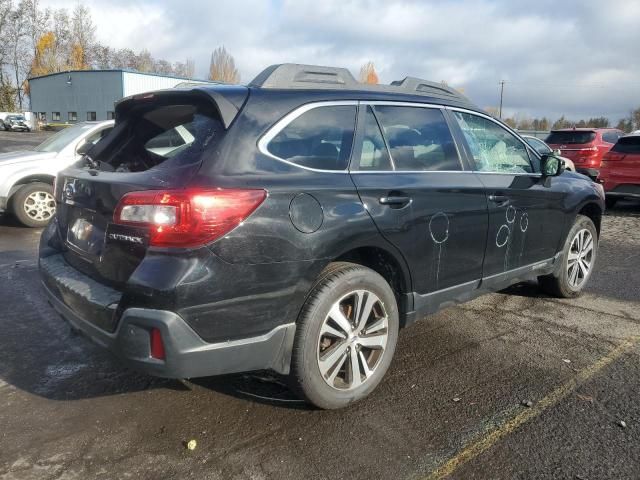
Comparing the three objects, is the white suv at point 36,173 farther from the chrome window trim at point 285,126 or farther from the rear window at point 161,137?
the chrome window trim at point 285,126

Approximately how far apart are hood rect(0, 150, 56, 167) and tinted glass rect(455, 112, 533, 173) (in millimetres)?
6739

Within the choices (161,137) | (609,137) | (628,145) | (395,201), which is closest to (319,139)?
(395,201)

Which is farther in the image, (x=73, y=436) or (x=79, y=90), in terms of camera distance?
(x=79, y=90)

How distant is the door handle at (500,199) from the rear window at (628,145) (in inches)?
323

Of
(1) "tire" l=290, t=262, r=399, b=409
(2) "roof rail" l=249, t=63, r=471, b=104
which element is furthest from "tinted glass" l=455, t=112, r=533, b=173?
(1) "tire" l=290, t=262, r=399, b=409

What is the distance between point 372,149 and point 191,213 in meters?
1.25

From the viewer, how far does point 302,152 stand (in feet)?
A: 9.29

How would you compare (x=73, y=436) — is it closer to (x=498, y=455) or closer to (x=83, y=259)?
(x=83, y=259)

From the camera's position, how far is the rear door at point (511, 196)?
3840 millimetres

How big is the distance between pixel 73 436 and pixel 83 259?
94 cm

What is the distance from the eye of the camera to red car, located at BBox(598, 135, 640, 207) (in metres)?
10.3

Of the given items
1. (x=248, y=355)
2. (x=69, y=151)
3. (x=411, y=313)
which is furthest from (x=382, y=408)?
(x=69, y=151)

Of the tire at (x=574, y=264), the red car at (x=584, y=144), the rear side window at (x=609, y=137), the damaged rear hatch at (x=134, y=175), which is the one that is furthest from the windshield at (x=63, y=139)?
the rear side window at (x=609, y=137)

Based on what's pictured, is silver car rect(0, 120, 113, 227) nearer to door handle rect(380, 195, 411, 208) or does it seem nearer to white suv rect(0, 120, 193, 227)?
white suv rect(0, 120, 193, 227)
